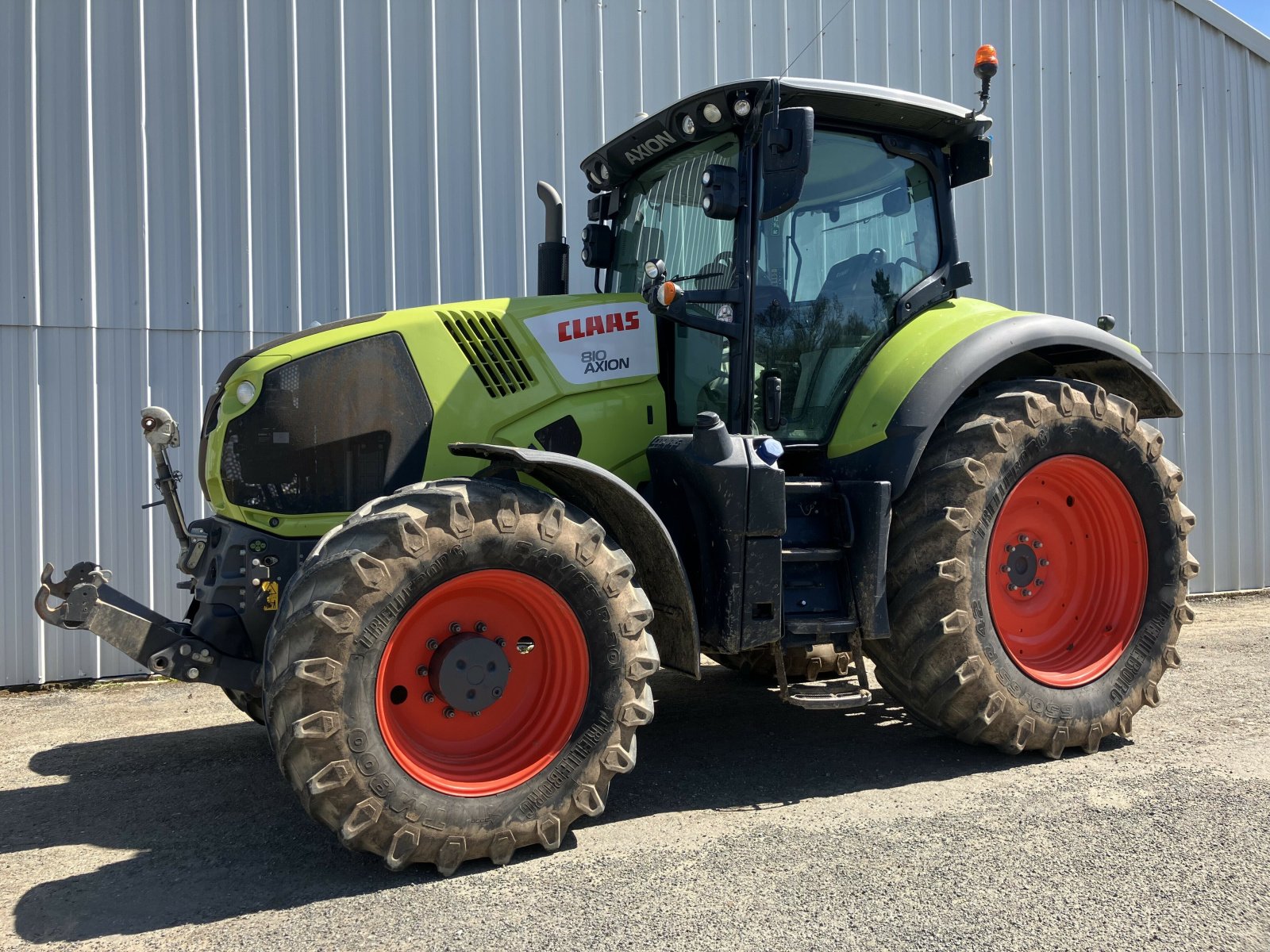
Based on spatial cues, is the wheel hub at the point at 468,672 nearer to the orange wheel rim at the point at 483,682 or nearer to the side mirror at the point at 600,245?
the orange wheel rim at the point at 483,682

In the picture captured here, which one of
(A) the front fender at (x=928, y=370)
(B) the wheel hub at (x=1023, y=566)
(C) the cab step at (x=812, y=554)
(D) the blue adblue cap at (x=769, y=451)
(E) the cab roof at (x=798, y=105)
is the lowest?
(B) the wheel hub at (x=1023, y=566)

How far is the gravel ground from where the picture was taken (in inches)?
121

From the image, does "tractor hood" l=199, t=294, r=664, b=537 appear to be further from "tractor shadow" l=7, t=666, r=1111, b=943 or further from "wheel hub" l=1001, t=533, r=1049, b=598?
"wheel hub" l=1001, t=533, r=1049, b=598

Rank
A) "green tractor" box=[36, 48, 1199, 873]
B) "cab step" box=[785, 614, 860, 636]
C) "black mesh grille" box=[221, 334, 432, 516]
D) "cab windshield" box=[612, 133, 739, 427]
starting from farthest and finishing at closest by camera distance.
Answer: "cab windshield" box=[612, 133, 739, 427], "cab step" box=[785, 614, 860, 636], "black mesh grille" box=[221, 334, 432, 516], "green tractor" box=[36, 48, 1199, 873]

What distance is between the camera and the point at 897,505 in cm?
463

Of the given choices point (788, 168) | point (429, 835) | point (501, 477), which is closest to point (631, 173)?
point (788, 168)

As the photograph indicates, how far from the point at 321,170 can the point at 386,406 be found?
3991mm

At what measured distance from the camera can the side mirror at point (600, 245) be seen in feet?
18.2

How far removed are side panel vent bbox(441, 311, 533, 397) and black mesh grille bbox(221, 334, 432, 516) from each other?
0.80 feet

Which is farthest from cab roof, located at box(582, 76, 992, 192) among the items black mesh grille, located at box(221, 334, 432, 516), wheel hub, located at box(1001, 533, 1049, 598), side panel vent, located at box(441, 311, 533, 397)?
wheel hub, located at box(1001, 533, 1049, 598)

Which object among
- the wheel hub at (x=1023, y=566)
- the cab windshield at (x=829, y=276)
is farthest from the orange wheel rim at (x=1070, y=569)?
the cab windshield at (x=829, y=276)

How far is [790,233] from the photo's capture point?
15.3 feet

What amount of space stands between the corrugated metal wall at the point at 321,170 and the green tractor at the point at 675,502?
9.07 feet

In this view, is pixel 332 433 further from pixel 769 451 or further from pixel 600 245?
pixel 600 245
